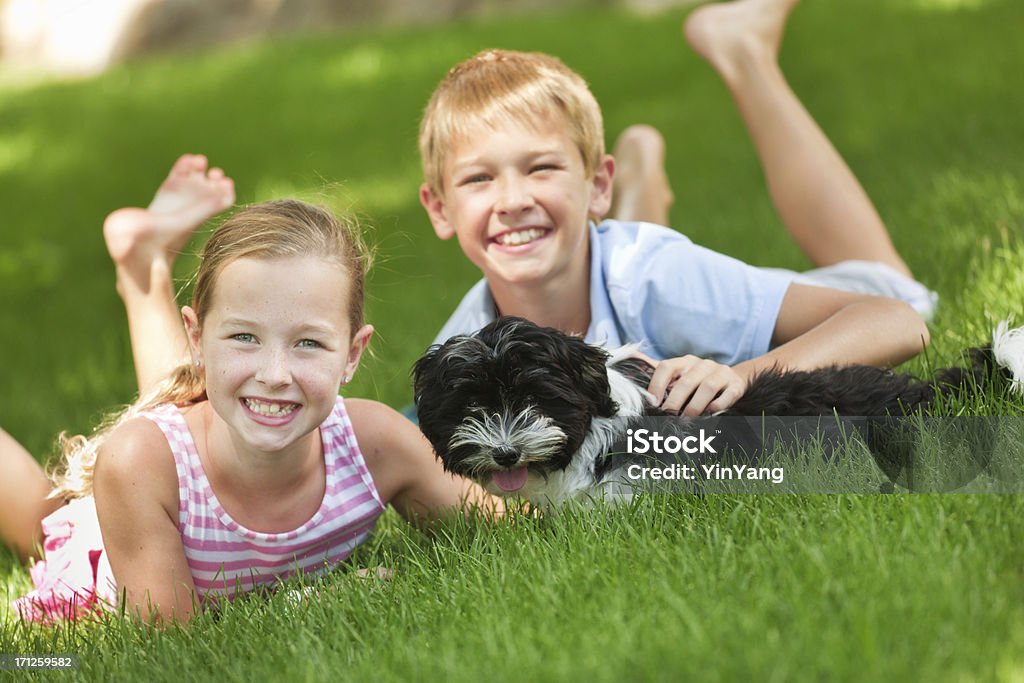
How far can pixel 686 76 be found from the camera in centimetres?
1167

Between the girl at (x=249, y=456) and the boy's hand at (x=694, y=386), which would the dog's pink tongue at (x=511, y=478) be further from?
the boy's hand at (x=694, y=386)

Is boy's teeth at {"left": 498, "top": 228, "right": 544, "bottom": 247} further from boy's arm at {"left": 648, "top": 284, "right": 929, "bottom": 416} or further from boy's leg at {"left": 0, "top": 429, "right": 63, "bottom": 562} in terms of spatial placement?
boy's leg at {"left": 0, "top": 429, "right": 63, "bottom": 562}

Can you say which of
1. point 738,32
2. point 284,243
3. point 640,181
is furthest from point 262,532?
point 738,32

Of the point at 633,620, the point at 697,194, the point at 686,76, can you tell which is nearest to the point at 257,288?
the point at 633,620

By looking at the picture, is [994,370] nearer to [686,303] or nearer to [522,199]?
[686,303]

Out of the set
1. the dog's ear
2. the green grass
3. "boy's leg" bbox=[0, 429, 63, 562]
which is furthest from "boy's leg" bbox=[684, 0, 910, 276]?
"boy's leg" bbox=[0, 429, 63, 562]

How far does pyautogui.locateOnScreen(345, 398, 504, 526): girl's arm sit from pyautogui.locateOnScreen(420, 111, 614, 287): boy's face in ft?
2.25

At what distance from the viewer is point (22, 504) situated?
448 cm

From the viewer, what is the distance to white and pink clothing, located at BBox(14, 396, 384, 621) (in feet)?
12.0

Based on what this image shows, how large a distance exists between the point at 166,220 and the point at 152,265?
8.5 inches

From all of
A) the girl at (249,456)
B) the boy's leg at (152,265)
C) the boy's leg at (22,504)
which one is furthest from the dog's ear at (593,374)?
the boy's leg at (22,504)

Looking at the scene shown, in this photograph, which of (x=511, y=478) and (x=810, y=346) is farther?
(x=810, y=346)

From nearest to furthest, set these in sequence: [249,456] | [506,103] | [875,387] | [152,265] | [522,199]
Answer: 1. [875,387]
2. [249,456]
3. [522,199]
4. [506,103]
5. [152,265]

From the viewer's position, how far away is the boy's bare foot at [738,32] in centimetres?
543
